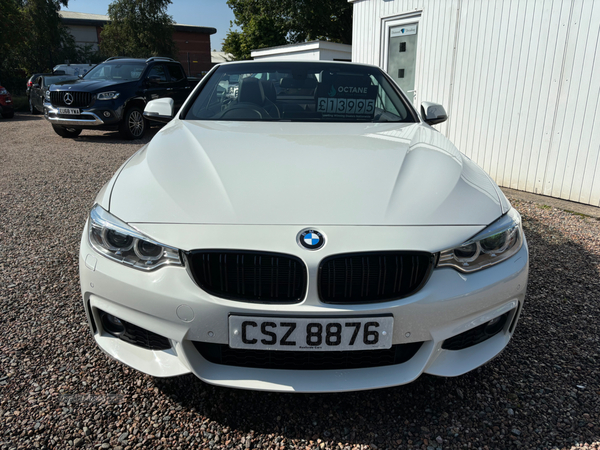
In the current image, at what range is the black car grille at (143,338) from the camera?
1690 millimetres

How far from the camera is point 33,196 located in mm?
5480

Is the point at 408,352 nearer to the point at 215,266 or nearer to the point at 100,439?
the point at 215,266

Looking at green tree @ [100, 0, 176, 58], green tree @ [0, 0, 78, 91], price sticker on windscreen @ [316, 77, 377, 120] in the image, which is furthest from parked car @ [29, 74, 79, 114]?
green tree @ [100, 0, 176, 58]

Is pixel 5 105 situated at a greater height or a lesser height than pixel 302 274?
lesser

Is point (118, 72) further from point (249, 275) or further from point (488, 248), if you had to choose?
point (488, 248)

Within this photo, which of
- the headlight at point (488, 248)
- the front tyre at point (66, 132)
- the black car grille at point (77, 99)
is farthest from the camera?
the front tyre at point (66, 132)

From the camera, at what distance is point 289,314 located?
151cm

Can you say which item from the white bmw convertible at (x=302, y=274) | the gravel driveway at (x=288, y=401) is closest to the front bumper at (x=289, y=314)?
the white bmw convertible at (x=302, y=274)

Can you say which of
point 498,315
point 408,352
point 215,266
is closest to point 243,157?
point 215,266

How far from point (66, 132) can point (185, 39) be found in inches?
1464

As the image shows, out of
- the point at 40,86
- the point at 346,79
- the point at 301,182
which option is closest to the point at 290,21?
the point at 40,86

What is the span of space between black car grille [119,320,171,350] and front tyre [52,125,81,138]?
33.4 feet

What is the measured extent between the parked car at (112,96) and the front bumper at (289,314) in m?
8.54

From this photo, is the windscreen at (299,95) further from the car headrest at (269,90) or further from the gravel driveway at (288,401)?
the gravel driveway at (288,401)
